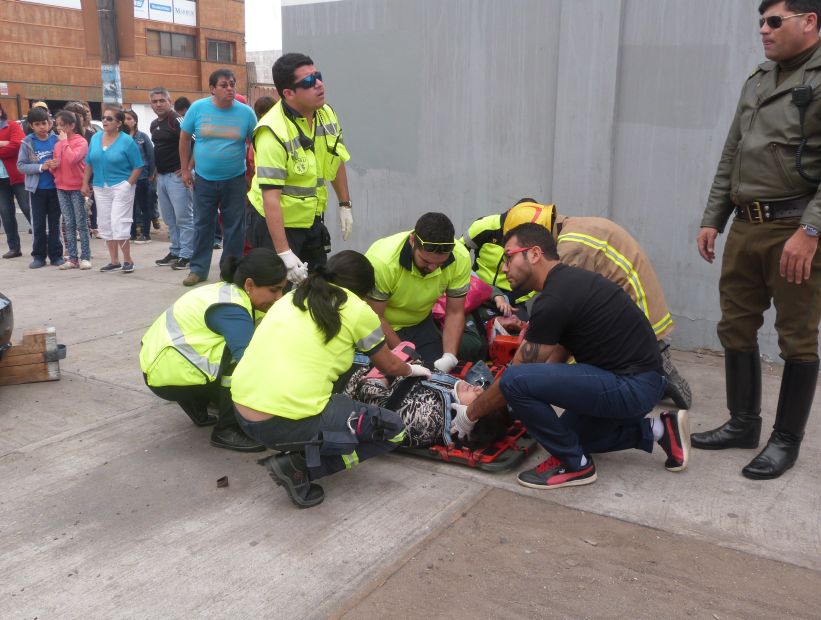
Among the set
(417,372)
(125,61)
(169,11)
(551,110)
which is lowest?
(417,372)

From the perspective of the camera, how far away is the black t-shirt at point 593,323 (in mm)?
3225

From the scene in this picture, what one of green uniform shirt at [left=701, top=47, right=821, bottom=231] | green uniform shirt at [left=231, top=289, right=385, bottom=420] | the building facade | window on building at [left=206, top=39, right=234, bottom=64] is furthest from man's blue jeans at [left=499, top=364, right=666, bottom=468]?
window on building at [left=206, top=39, right=234, bottom=64]

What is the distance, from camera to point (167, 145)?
8.45 m

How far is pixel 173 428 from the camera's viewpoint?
4.16 meters

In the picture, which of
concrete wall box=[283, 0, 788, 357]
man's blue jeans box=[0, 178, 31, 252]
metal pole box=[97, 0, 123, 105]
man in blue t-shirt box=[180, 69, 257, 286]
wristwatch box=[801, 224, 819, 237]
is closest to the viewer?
wristwatch box=[801, 224, 819, 237]

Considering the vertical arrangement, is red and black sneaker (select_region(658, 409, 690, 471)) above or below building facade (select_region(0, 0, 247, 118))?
below

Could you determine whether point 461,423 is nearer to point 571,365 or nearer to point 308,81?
point 571,365

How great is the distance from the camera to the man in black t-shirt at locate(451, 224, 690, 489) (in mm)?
3250

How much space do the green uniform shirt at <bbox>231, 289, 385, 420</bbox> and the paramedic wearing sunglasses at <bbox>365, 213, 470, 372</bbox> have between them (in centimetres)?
88

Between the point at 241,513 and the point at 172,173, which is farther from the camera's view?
the point at 172,173

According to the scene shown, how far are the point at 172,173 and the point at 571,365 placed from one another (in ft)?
20.7

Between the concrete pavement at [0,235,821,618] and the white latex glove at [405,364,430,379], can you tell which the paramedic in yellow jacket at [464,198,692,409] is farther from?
the white latex glove at [405,364,430,379]

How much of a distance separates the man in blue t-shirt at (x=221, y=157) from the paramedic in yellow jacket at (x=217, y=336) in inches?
131

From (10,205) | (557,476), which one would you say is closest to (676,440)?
(557,476)
